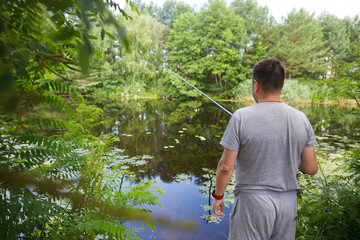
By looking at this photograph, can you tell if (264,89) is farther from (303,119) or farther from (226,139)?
(226,139)

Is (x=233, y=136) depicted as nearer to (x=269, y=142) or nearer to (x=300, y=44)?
(x=269, y=142)

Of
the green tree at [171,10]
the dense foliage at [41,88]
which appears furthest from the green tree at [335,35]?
the dense foliage at [41,88]

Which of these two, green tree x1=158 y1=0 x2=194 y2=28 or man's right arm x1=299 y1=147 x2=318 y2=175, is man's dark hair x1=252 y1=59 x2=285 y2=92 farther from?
green tree x1=158 y1=0 x2=194 y2=28

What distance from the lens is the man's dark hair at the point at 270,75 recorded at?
5.10 ft

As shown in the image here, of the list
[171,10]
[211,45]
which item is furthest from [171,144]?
[171,10]

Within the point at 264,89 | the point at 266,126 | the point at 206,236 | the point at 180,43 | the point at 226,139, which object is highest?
the point at 180,43

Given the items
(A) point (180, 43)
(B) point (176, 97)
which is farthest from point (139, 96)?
(A) point (180, 43)

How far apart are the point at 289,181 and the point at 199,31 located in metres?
29.0

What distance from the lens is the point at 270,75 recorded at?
1560mm

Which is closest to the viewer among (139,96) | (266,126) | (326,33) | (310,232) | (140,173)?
(266,126)

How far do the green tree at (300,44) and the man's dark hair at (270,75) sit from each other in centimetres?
2801

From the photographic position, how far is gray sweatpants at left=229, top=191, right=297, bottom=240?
4.98 ft

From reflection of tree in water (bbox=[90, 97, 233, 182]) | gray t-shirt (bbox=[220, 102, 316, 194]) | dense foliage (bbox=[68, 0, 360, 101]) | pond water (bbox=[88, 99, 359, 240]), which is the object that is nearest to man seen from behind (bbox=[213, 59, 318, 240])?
gray t-shirt (bbox=[220, 102, 316, 194])

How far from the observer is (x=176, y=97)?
93.5 ft
